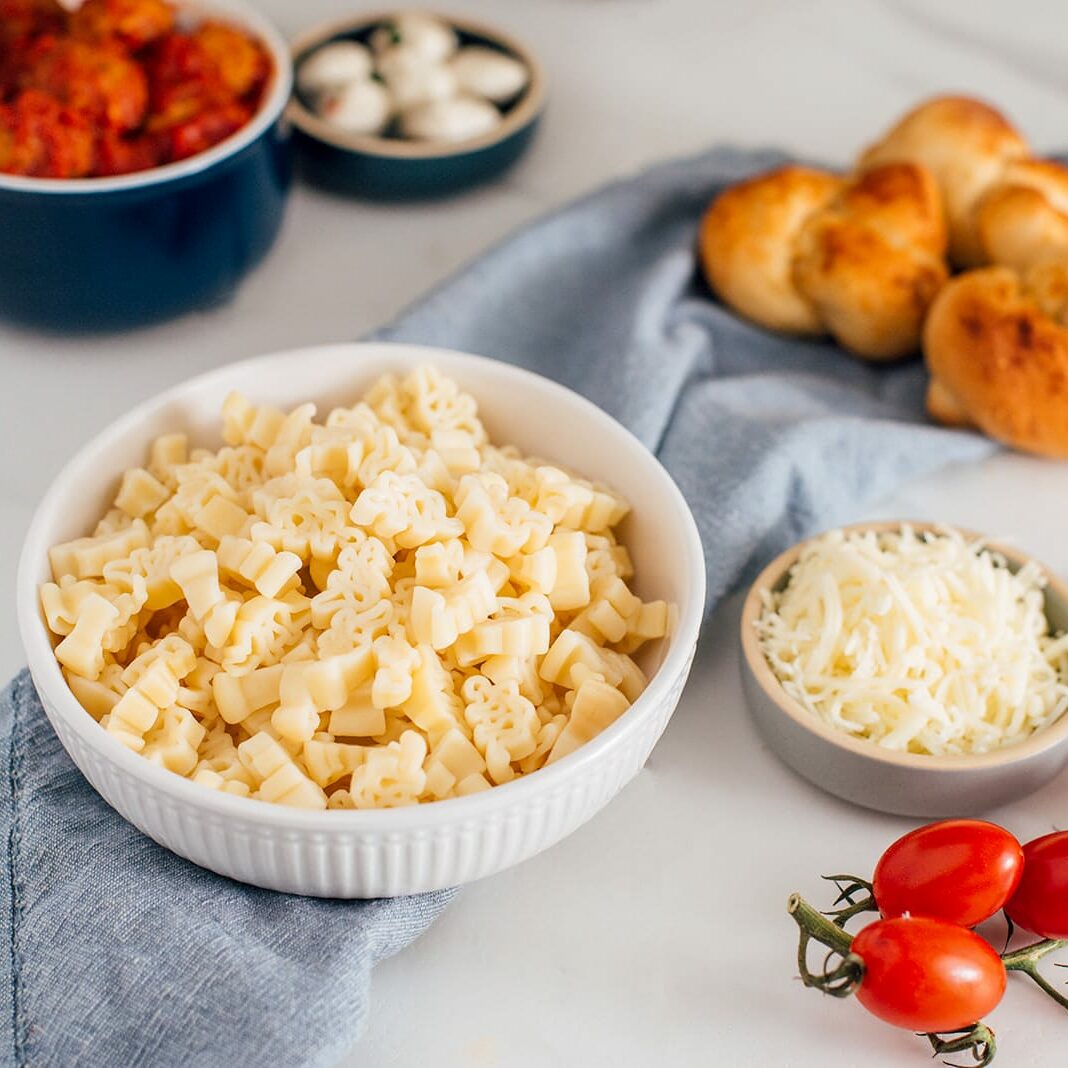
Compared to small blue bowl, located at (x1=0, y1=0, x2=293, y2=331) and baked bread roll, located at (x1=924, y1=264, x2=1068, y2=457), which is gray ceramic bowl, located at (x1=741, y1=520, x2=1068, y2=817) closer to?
baked bread roll, located at (x1=924, y1=264, x2=1068, y2=457)

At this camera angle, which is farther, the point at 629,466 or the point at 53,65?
the point at 53,65

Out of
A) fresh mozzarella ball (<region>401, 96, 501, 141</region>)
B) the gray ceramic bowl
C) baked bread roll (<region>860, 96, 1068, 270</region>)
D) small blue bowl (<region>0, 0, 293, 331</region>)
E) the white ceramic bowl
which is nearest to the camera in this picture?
the white ceramic bowl

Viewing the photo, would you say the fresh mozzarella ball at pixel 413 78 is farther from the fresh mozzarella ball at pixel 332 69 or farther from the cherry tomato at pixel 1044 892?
the cherry tomato at pixel 1044 892

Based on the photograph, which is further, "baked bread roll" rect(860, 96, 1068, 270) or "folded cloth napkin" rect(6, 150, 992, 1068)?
"baked bread roll" rect(860, 96, 1068, 270)

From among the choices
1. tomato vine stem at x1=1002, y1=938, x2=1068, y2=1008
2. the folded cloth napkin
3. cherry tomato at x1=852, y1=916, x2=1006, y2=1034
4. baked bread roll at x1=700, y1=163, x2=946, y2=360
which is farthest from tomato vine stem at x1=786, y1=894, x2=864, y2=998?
baked bread roll at x1=700, y1=163, x2=946, y2=360

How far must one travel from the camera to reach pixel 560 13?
2359 mm

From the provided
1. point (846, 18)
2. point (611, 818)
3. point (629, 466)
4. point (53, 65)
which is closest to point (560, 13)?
point (846, 18)

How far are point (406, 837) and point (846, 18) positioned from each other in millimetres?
1928

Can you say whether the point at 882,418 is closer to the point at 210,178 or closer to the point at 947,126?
the point at 947,126

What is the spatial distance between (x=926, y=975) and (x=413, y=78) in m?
1.40

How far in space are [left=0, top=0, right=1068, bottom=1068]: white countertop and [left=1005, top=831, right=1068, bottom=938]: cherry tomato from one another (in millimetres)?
51

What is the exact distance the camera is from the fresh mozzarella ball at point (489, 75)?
195cm

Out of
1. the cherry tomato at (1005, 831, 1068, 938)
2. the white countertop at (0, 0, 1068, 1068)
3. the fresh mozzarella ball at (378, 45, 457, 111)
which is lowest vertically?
the white countertop at (0, 0, 1068, 1068)

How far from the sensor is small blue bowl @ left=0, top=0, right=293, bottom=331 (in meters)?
1.48
